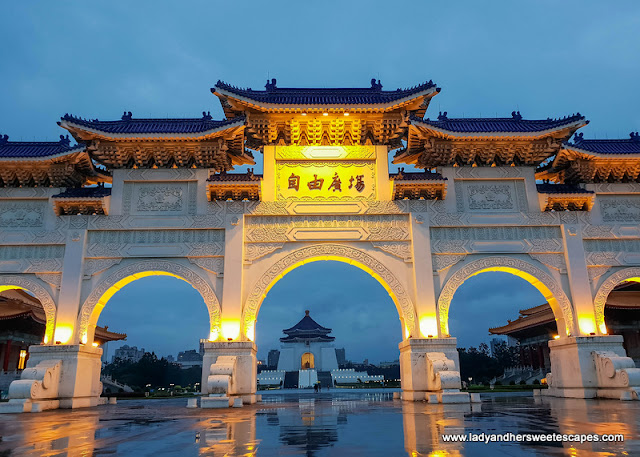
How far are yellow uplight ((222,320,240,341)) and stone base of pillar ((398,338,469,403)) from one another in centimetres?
435

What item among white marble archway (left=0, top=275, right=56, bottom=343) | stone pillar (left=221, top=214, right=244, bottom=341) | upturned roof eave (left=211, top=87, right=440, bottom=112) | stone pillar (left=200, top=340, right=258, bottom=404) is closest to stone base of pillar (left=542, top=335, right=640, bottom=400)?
upturned roof eave (left=211, top=87, right=440, bottom=112)

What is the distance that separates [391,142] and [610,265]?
6.86 m

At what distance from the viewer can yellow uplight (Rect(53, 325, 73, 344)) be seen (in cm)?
1177

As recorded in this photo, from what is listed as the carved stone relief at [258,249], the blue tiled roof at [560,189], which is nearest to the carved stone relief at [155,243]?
the carved stone relief at [258,249]

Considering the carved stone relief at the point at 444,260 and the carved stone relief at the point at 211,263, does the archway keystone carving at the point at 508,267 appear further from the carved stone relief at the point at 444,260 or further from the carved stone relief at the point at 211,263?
the carved stone relief at the point at 211,263

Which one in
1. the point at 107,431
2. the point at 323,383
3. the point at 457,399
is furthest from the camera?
the point at 323,383

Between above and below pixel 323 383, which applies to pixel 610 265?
above

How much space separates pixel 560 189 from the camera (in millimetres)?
13234

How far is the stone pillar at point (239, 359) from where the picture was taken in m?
11.5

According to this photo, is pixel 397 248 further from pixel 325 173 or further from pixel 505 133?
pixel 505 133

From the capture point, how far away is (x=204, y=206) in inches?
505

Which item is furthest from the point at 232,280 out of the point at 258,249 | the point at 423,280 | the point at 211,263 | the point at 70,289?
the point at 423,280

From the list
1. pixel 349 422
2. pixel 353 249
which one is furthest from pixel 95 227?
pixel 349 422

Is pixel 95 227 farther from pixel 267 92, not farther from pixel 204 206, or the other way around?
pixel 267 92
